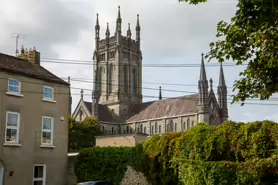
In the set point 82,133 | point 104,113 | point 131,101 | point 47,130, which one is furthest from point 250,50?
point 131,101

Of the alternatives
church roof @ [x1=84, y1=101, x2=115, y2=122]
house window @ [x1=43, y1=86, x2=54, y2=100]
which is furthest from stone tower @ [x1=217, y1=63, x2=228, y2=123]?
house window @ [x1=43, y1=86, x2=54, y2=100]

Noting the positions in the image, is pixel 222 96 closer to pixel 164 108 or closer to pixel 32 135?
pixel 164 108

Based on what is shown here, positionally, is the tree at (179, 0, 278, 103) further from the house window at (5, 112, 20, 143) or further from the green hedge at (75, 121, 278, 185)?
the house window at (5, 112, 20, 143)

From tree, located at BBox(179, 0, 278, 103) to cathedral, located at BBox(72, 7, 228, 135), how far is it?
73.1 meters

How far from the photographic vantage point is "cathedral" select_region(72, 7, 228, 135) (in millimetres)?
88812

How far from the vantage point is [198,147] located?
24.2 metres

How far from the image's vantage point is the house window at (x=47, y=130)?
92.6 feet

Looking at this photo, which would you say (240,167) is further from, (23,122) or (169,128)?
(169,128)

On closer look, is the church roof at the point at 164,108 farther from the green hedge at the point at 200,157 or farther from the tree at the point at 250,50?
the tree at the point at 250,50

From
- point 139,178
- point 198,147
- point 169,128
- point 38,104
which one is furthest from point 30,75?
point 169,128

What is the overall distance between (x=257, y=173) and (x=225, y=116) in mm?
74134

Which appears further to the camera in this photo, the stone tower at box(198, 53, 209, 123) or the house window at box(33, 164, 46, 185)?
the stone tower at box(198, 53, 209, 123)

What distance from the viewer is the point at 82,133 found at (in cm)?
7062

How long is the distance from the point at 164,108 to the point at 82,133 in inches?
1155
